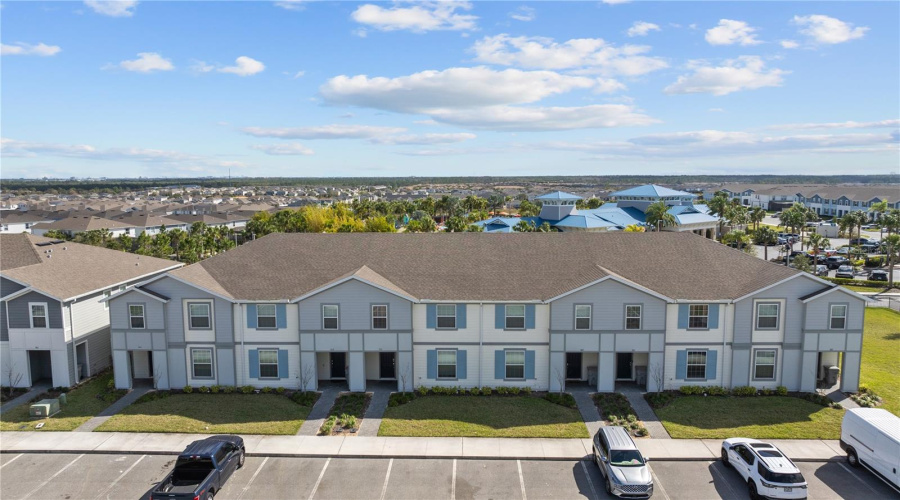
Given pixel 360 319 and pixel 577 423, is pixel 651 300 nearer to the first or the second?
pixel 577 423

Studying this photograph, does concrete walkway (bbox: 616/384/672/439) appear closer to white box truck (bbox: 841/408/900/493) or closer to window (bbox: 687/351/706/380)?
window (bbox: 687/351/706/380)

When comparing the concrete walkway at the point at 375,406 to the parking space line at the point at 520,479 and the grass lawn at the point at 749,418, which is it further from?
the grass lawn at the point at 749,418

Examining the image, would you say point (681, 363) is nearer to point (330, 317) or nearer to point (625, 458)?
point (625, 458)

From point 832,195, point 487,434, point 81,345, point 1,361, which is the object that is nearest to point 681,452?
point 487,434

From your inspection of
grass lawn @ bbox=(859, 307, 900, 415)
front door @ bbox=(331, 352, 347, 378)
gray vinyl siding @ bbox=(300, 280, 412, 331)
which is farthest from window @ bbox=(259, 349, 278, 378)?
grass lawn @ bbox=(859, 307, 900, 415)

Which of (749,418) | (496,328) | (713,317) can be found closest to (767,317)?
(713,317)

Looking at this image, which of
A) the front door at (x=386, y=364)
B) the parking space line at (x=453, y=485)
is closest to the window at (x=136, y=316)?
the front door at (x=386, y=364)
